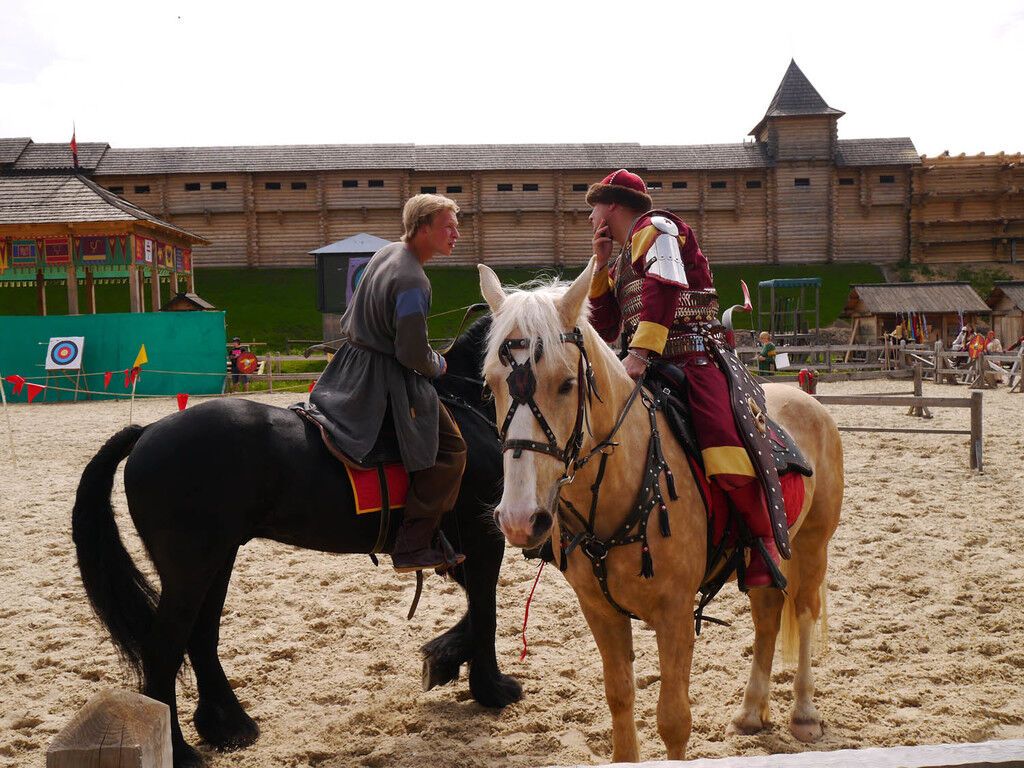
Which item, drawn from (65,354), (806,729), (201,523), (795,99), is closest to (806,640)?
(806,729)

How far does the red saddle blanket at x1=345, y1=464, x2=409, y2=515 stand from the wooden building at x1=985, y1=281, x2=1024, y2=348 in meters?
35.8

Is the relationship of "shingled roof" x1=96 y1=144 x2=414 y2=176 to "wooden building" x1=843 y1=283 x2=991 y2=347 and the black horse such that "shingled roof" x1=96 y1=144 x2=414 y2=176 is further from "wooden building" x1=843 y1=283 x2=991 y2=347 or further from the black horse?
the black horse

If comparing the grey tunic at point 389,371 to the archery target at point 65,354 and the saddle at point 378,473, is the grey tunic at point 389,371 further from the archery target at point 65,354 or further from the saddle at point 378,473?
the archery target at point 65,354

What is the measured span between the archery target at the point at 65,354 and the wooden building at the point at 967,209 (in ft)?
131

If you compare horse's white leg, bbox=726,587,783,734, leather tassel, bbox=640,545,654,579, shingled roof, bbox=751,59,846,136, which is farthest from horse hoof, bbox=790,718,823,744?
shingled roof, bbox=751,59,846,136

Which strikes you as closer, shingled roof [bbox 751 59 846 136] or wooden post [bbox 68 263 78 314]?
wooden post [bbox 68 263 78 314]

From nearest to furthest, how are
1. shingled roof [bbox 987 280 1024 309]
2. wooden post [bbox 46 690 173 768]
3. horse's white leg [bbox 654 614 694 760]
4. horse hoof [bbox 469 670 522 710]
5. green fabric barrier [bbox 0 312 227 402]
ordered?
wooden post [bbox 46 690 173 768], horse's white leg [bbox 654 614 694 760], horse hoof [bbox 469 670 522 710], green fabric barrier [bbox 0 312 227 402], shingled roof [bbox 987 280 1024 309]

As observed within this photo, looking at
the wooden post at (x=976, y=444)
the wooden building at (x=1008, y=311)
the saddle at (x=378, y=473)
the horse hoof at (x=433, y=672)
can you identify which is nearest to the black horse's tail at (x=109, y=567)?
the saddle at (x=378, y=473)

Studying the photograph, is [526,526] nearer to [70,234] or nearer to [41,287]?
[70,234]

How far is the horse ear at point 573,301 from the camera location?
2.35 meters

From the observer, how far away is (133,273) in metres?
22.9

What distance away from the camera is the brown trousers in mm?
3566

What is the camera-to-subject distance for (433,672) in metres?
3.94

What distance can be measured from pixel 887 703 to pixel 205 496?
133 inches
